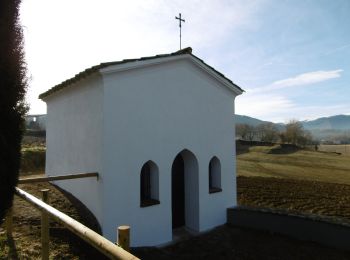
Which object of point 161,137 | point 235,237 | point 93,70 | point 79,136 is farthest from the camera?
point 235,237

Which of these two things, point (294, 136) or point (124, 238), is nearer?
point (124, 238)

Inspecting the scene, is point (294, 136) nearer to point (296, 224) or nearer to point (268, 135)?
point (268, 135)

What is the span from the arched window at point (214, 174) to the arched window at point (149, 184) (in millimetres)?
2641

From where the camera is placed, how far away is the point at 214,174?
37.8ft

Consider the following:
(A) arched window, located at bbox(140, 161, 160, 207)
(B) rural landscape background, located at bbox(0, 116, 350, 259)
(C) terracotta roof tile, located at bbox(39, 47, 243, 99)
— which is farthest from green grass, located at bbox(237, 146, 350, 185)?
(C) terracotta roof tile, located at bbox(39, 47, 243, 99)

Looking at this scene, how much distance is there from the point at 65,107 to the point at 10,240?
5.73 metres

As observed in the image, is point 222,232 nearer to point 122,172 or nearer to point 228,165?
point 228,165

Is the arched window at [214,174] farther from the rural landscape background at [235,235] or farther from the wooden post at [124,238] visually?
the wooden post at [124,238]

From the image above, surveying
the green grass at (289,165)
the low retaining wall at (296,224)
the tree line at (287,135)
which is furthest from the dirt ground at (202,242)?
the tree line at (287,135)

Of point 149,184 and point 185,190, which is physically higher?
point 149,184

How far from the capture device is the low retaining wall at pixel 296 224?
8.91 metres

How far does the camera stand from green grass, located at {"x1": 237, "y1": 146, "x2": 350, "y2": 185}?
2428cm

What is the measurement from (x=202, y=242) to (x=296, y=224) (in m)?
3.10

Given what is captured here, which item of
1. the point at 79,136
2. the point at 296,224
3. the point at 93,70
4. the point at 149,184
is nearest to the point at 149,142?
the point at 149,184
